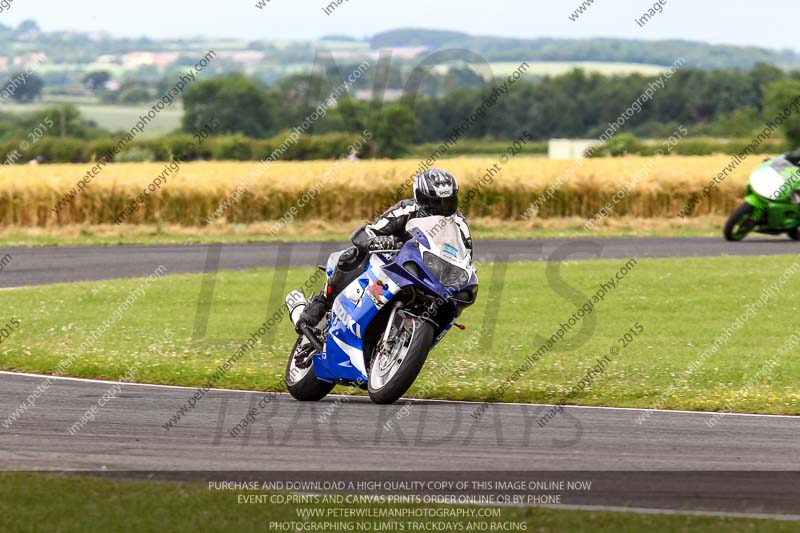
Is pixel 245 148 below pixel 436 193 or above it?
below

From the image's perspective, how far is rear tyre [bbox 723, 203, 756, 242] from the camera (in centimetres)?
2839

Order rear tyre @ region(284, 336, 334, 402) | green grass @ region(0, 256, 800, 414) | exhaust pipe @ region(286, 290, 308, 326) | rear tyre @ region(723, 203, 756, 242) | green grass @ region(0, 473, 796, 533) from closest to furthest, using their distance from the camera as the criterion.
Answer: green grass @ region(0, 473, 796, 533) < rear tyre @ region(284, 336, 334, 402) < exhaust pipe @ region(286, 290, 308, 326) < green grass @ region(0, 256, 800, 414) < rear tyre @ region(723, 203, 756, 242)

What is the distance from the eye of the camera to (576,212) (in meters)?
36.1

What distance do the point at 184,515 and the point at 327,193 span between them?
28.5 m

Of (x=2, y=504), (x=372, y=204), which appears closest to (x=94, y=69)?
(x=372, y=204)

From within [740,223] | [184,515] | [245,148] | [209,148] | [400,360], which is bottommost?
[209,148]

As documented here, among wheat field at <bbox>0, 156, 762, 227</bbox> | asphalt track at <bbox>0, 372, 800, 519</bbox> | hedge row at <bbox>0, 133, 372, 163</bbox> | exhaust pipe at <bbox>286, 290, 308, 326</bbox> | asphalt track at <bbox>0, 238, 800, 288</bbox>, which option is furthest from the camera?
hedge row at <bbox>0, 133, 372, 163</bbox>

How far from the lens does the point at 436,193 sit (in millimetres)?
10258

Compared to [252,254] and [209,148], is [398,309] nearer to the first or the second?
[252,254]

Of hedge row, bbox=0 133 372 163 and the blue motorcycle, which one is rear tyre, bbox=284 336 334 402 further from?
hedge row, bbox=0 133 372 163

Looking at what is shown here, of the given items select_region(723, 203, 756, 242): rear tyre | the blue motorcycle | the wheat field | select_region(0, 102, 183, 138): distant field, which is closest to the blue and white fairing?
the blue motorcycle

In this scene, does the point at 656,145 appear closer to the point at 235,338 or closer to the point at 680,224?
the point at 680,224

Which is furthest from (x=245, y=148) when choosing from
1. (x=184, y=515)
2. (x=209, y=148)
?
(x=184, y=515)

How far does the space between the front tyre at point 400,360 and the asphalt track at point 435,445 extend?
0.68 feet
